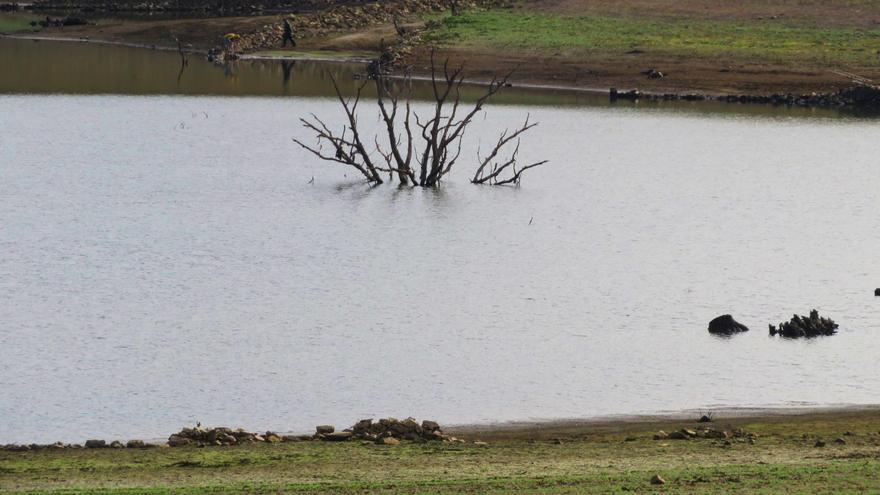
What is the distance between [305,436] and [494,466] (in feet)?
10.3

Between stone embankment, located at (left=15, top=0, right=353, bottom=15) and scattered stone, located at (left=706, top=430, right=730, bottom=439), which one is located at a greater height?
stone embankment, located at (left=15, top=0, right=353, bottom=15)

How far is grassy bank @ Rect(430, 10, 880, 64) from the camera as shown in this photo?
63094 millimetres

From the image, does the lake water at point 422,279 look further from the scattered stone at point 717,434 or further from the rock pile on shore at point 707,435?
the scattered stone at point 717,434

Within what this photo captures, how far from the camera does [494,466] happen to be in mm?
15453

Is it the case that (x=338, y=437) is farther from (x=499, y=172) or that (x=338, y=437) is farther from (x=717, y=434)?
(x=499, y=172)

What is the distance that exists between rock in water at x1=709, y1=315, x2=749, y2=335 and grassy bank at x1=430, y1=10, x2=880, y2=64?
39.3 meters

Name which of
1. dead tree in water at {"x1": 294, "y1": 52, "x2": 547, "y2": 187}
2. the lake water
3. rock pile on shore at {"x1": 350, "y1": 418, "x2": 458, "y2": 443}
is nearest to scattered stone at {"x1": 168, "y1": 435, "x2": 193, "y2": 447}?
the lake water

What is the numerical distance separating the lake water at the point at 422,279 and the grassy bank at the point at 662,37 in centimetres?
1333

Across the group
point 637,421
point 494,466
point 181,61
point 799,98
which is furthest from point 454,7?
point 494,466

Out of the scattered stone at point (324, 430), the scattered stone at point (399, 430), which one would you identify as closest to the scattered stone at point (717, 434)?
the scattered stone at point (399, 430)

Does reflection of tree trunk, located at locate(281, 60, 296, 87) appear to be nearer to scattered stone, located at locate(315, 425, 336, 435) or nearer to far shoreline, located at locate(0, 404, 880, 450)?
far shoreline, located at locate(0, 404, 880, 450)

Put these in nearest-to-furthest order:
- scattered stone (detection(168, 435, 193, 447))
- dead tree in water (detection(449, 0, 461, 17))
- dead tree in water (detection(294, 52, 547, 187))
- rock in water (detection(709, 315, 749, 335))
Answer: scattered stone (detection(168, 435, 193, 447)) < rock in water (detection(709, 315, 749, 335)) < dead tree in water (detection(294, 52, 547, 187)) < dead tree in water (detection(449, 0, 461, 17))

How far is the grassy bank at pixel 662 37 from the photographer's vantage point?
6309 centimetres

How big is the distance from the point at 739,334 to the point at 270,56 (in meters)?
48.4
